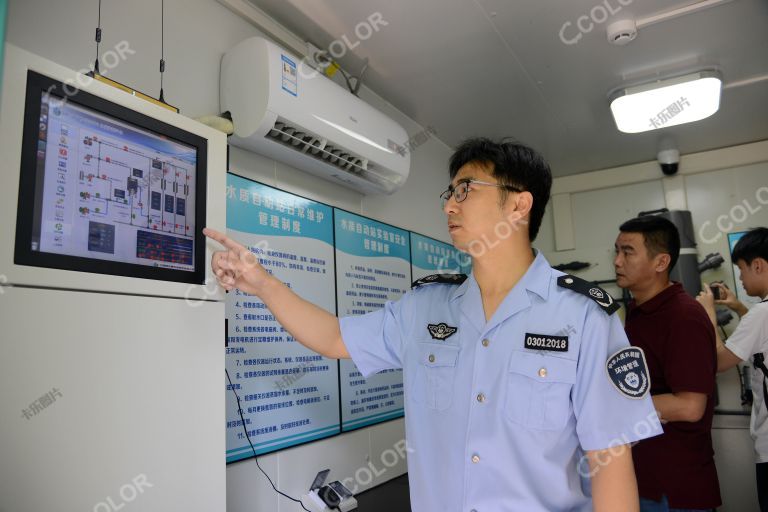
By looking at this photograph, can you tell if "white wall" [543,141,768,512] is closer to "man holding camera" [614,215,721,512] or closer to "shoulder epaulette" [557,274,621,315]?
"man holding camera" [614,215,721,512]

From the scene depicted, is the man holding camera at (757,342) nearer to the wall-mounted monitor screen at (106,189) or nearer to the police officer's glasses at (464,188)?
the police officer's glasses at (464,188)

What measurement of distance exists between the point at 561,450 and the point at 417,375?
0.38 metres

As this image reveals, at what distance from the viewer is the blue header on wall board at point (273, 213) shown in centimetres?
178

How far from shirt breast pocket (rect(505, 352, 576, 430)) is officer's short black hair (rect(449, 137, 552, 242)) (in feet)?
1.28

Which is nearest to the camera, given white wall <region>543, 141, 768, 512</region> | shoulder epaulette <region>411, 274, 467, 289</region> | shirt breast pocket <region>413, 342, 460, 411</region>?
shirt breast pocket <region>413, 342, 460, 411</region>

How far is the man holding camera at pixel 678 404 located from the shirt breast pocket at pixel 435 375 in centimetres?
92

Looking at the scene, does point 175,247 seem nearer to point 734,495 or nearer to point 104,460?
point 104,460

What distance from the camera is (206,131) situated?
4.06 feet

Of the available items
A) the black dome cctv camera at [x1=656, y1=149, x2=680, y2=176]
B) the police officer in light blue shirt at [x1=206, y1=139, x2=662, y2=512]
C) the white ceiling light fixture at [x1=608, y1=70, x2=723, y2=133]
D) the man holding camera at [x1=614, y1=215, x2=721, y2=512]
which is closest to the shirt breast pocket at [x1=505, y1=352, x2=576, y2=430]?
the police officer in light blue shirt at [x1=206, y1=139, x2=662, y2=512]

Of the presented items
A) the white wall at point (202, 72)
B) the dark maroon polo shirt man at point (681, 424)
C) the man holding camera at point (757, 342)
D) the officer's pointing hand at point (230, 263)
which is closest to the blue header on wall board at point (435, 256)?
the white wall at point (202, 72)

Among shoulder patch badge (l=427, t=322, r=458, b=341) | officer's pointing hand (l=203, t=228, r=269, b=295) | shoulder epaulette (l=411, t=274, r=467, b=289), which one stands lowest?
shoulder patch badge (l=427, t=322, r=458, b=341)

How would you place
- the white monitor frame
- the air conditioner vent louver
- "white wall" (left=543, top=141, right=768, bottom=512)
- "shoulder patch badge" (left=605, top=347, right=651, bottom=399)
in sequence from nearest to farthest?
the white monitor frame < "shoulder patch badge" (left=605, top=347, right=651, bottom=399) < the air conditioner vent louver < "white wall" (left=543, top=141, right=768, bottom=512)

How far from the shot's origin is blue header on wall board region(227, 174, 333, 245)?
178 centimetres

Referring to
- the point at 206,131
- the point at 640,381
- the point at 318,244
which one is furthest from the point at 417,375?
the point at 318,244
